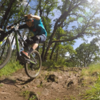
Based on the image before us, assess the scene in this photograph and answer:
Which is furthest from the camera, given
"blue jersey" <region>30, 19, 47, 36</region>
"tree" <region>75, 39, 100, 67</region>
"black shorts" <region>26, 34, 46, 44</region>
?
"tree" <region>75, 39, 100, 67</region>

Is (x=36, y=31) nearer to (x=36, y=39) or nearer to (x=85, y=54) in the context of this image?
(x=36, y=39)

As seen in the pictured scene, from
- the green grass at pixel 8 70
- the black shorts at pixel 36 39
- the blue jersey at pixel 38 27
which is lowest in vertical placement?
the green grass at pixel 8 70

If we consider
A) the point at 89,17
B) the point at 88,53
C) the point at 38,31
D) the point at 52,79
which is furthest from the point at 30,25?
the point at 88,53

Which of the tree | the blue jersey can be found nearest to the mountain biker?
the blue jersey

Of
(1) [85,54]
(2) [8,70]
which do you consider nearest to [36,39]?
(2) [8,70]

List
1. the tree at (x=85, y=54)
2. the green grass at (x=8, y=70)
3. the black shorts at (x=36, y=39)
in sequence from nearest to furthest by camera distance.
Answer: the black shorts at (x=36, y=39) < the green grass at (x=8, y=70) < the tree at (x=85, y=54)

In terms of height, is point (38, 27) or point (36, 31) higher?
point (38, 27)

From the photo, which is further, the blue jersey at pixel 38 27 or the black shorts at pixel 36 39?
the blue jersey at pixel 38 27

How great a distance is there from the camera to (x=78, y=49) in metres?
29.5

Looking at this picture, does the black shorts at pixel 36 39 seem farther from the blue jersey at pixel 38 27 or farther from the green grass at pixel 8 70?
the green grass at pixel 8 70

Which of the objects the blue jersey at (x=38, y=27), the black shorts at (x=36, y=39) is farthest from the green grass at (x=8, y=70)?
the blue jersey at (x=38, y=27)

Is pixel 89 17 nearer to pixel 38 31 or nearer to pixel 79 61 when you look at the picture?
pixel 38 31

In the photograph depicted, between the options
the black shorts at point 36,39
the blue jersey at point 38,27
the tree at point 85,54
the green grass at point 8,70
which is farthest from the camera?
the tree at point 85,54

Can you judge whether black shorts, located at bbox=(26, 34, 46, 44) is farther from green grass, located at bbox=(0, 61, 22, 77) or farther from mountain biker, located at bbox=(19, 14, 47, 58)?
green grass, located at bbox=(0, 61, 22, 77)
